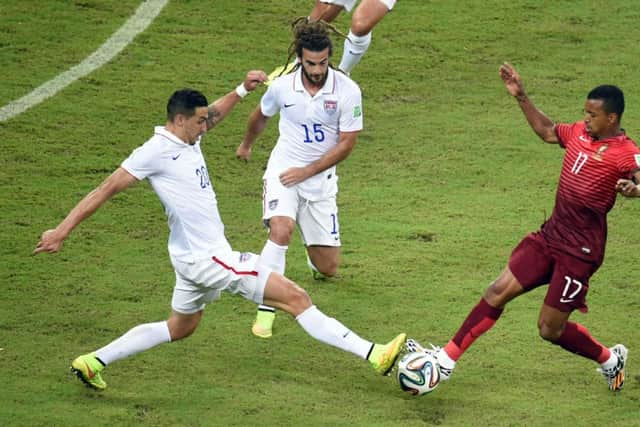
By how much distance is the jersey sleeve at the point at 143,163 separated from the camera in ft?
28.0

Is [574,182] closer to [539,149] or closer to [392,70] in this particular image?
[539,149]

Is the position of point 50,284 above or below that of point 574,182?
below

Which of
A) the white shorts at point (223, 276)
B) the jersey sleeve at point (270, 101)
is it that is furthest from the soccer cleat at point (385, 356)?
the jersey sleeve at point (270, 101)

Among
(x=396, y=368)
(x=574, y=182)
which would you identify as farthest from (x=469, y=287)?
(x=574, y=182)

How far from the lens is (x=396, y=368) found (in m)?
9.44

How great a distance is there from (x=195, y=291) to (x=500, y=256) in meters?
3.57

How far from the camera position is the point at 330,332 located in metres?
8.91

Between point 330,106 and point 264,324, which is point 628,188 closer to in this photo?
point 330,106

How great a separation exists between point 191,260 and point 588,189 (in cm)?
271

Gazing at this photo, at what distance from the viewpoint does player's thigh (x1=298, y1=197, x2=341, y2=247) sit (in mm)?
10625

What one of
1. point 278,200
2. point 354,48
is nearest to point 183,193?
point 278,200

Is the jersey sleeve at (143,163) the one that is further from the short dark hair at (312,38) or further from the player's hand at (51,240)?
the short dark hair at (312,38)

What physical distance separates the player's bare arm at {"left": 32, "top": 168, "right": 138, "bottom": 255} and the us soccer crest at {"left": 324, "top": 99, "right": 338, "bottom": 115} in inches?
85.9

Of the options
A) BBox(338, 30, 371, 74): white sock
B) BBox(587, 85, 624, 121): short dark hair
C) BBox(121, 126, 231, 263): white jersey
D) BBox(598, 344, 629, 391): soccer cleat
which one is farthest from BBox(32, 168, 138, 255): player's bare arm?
BBox(338, 30, 371, 74): white sock
